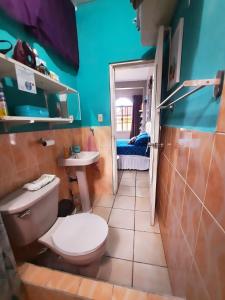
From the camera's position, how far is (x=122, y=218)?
5.79 ft

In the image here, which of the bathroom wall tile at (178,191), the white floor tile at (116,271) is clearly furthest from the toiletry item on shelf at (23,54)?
the white floor tile at (116,271)

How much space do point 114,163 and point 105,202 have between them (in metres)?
0.63

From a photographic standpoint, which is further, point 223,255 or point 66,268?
point 66,268

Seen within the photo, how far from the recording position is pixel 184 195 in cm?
83

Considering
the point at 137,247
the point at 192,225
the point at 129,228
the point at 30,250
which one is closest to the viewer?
the point at 192,225

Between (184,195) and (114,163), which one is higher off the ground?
(184,195)

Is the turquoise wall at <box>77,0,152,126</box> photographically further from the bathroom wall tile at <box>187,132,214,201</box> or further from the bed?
the bathroom wall tile at <box>187,132,214,201</box>

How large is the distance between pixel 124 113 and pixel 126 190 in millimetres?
4070

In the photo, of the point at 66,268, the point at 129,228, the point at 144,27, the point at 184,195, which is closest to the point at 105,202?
the point at 129,228

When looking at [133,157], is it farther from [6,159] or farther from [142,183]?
[6,159]

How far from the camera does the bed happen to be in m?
3.08

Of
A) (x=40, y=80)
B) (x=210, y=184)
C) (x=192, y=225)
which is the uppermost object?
(x=40, y=80)

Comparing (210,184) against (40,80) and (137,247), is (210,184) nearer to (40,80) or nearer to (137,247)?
(137,247)

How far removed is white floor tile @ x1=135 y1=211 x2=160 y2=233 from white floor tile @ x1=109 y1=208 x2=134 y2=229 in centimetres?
7
